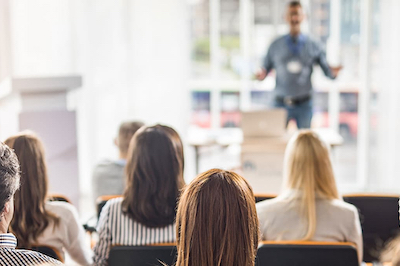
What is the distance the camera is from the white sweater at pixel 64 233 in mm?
2352

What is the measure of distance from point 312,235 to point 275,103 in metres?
3.40

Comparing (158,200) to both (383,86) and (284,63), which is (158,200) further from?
(383,86)

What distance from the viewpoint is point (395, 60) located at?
5824 millimetres

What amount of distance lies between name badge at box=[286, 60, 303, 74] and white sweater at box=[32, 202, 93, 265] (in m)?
3.63

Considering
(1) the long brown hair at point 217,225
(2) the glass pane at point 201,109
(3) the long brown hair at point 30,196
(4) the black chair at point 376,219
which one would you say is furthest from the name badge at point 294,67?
(1) the long brown hair at point 217,225

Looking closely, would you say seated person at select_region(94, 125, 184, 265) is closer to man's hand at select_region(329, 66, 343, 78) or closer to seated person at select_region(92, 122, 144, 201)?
seated person at select_region(92, 122, 144, 201)

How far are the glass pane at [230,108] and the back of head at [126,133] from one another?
12.6ft

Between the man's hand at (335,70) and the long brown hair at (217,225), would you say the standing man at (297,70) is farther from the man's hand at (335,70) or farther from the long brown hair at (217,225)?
the long brown hair at (217,225)

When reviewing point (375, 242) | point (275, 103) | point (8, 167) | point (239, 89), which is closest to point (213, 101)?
point (239, 89)

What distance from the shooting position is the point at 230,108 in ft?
24.2

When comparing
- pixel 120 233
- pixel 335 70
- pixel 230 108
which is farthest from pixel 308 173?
pixel 230 108

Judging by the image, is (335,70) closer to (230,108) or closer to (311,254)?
(230,108)

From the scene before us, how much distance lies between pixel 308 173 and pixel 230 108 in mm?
4929

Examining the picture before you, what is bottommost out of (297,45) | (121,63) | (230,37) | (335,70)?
(335,70)
